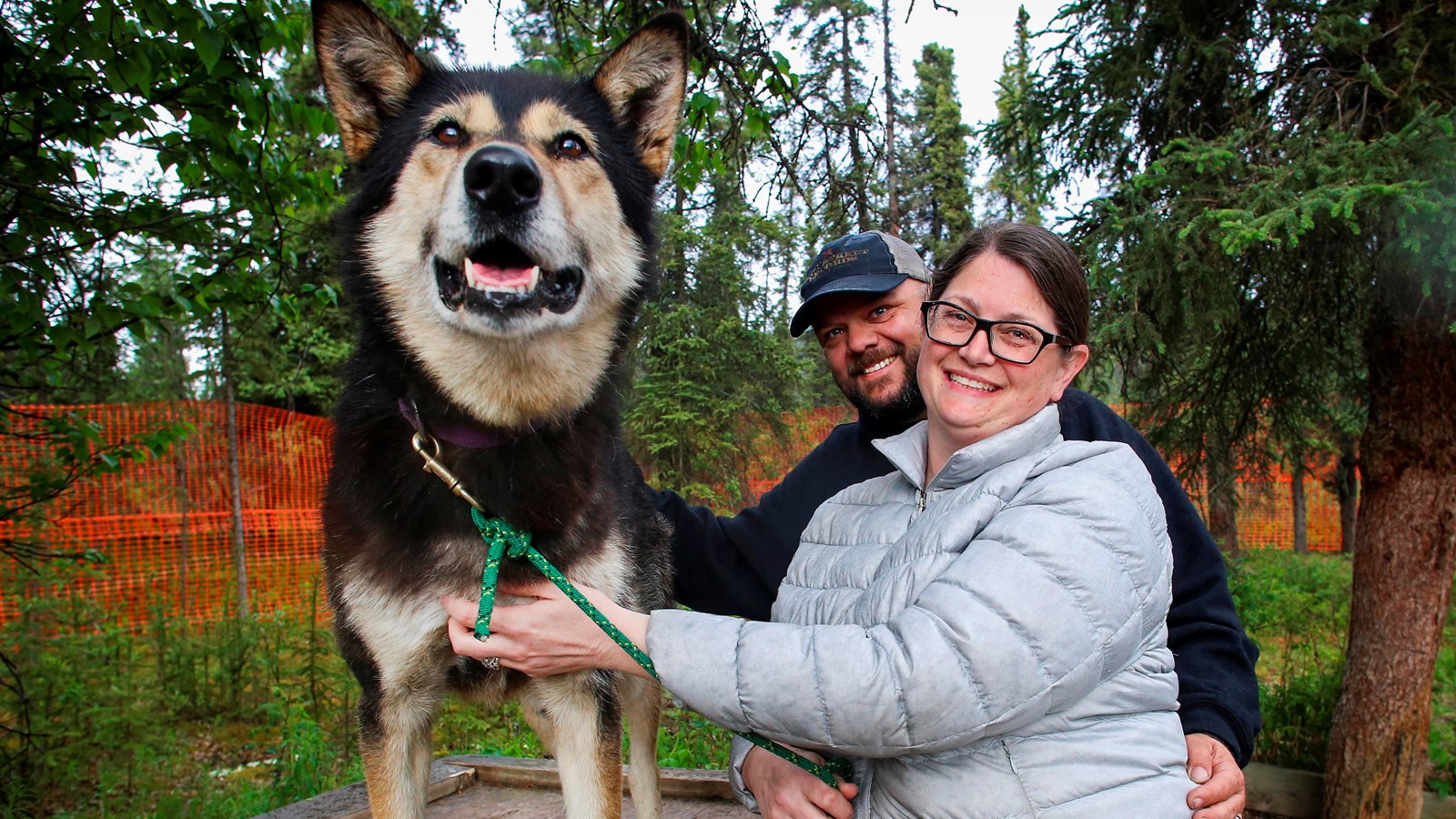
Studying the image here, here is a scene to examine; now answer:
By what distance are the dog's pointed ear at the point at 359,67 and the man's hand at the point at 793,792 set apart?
6.15 feet

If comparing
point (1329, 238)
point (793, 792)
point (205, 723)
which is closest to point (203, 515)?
point (205, 723)

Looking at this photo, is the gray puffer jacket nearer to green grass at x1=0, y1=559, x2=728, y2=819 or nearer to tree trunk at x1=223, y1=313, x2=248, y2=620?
green grass at x1=0, y1=559, x2=728, y2=819

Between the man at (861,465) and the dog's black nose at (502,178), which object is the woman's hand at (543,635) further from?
the man at (861,465)

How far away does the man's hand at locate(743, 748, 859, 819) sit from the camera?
1.74m

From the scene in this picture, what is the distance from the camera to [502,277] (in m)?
1.85

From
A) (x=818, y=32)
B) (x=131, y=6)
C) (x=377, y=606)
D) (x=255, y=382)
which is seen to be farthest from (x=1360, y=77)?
(x=255, y=382)

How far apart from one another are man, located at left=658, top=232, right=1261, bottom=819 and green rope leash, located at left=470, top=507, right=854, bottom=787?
43.7 inches

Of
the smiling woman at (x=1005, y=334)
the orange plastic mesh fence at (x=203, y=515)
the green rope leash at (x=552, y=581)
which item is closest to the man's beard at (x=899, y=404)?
the smiling woman at (x=1005, y=334)

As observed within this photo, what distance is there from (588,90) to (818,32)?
10.2 meters

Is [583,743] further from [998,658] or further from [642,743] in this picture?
[998,658]

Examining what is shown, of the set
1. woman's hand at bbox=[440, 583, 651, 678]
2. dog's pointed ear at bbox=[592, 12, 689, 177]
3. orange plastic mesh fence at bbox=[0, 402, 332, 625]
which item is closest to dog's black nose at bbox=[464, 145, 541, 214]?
dog's pointed ear at bbox=[592, 12, 689, 177]

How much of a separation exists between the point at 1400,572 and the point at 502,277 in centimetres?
457

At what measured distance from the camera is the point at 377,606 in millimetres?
1947

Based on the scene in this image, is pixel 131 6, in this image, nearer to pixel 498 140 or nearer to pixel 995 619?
pixel 498 140
